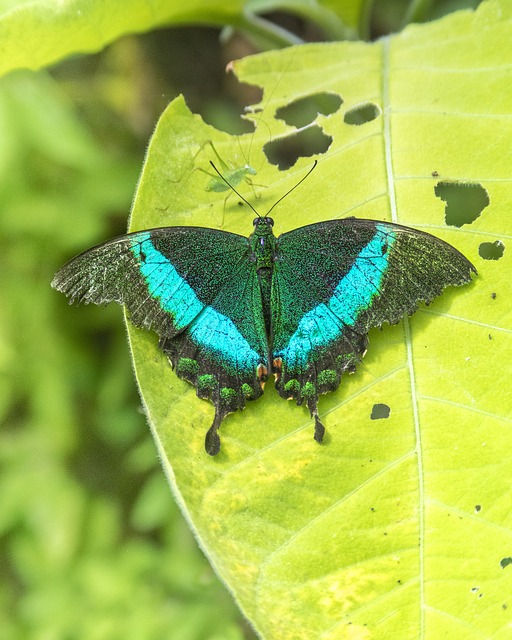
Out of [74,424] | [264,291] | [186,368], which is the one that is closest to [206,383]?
[186,368]

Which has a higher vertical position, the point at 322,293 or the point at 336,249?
the point at 336,249

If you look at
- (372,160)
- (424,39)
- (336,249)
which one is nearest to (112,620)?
(336,249)

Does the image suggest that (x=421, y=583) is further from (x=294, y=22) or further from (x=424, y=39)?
(x=294, y=22)

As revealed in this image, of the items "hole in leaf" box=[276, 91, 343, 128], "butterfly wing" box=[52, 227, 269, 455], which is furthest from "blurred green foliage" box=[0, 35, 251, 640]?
"butterfly wing" box=[52, 227, 269, 455]

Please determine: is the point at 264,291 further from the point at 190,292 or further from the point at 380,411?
the point at 380,411

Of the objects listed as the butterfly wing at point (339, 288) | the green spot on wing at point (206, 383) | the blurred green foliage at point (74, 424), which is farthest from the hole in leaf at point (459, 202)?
the blurred green foliage at point (74, 424)

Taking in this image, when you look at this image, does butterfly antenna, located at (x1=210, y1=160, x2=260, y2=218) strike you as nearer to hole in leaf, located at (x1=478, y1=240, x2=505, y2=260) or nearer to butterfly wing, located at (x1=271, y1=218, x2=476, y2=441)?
butterfly wing, located at (x1=271, y1=218, x2=476, y2=441)

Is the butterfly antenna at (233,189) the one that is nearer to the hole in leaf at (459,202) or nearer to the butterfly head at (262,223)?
the butterfly head at (262,223)
